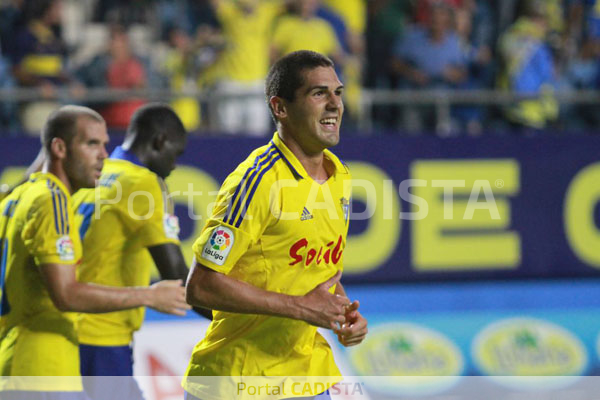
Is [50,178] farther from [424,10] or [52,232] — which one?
[424,10]

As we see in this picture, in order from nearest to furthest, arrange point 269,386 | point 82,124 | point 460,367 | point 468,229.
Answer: point 269,386 → point 82,124 → point 460,367 → point 468,229

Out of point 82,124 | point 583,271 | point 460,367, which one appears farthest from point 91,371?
point 583,271

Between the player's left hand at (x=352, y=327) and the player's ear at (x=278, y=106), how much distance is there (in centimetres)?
87

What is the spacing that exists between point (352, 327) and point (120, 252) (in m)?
1.78

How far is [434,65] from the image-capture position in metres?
10.9

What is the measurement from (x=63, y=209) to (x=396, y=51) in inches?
280

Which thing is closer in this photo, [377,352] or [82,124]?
[82,124]

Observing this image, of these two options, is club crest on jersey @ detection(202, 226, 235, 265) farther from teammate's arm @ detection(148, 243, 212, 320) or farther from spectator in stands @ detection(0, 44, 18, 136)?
spectator in stands @ detection(0, 44, 18, 136)

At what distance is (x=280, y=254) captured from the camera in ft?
12.6

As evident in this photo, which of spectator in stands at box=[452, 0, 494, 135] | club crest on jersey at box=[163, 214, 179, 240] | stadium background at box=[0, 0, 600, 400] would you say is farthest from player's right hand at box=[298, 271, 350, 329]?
spectator in stands at box=[452, 0, 494, 135]

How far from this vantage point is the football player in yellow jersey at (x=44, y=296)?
14.2ft

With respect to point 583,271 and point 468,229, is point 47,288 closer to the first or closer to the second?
point 468,229

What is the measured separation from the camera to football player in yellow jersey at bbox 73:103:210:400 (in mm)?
4996

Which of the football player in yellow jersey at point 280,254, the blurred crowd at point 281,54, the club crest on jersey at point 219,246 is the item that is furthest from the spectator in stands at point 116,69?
the club crest on jersey at point 219,246
